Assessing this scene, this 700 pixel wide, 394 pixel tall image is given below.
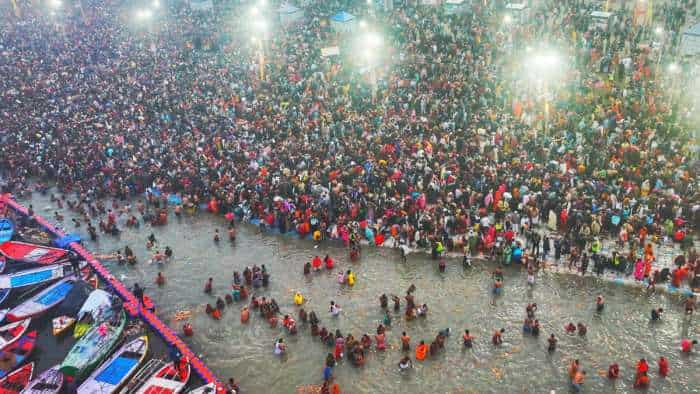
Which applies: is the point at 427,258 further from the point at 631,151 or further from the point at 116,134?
the point at 116,134

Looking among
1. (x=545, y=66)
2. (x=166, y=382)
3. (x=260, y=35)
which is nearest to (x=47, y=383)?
(x=166, y=382)

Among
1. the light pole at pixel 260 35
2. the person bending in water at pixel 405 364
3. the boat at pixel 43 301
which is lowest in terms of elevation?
the boat at pixel 43 301

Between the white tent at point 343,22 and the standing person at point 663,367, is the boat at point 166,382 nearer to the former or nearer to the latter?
the standing person at point 663,367

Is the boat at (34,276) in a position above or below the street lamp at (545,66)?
below

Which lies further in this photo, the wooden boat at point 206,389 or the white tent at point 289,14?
the white tent at point 289,14

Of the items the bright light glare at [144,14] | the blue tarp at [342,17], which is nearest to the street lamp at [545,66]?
the blue tarp at [342,17]

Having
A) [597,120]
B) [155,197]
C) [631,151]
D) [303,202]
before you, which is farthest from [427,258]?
[155,197]
